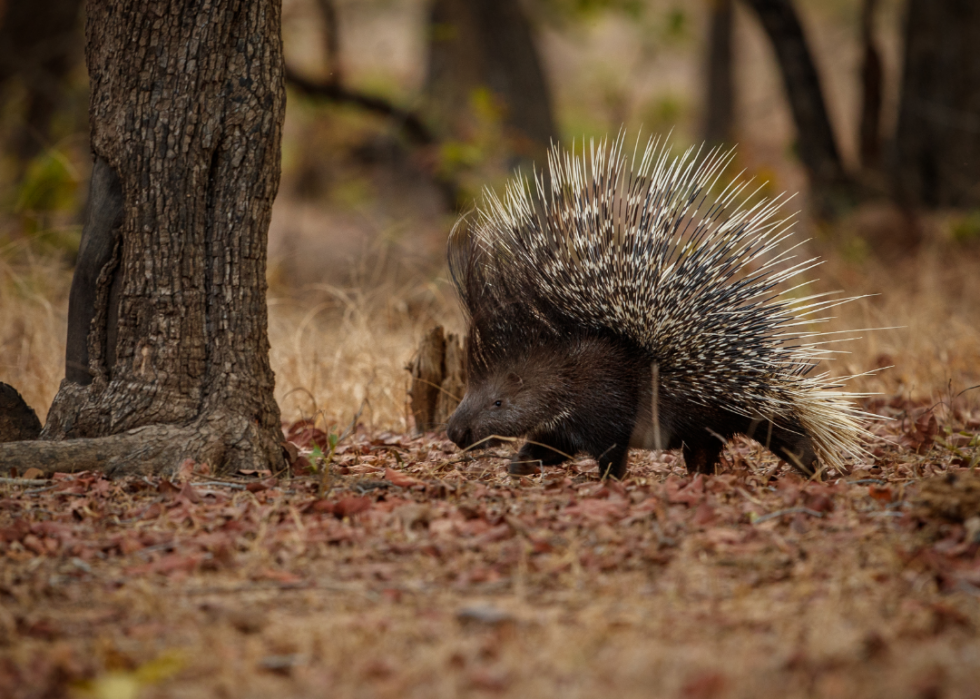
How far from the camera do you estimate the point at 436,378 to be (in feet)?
17.9

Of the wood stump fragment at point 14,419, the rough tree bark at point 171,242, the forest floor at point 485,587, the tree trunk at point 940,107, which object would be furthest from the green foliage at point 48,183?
the tree trunk at point 940,107

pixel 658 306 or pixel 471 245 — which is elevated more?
pixel 471 245

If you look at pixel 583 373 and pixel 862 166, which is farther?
pixel 862 166

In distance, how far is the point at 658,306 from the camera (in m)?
4.24

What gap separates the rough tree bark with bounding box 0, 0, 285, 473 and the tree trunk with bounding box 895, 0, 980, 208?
982 cm

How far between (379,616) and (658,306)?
2262 mm

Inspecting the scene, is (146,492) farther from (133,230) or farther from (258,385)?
(133,230)

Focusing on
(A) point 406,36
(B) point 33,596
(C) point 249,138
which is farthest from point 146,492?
(A) point 406,36

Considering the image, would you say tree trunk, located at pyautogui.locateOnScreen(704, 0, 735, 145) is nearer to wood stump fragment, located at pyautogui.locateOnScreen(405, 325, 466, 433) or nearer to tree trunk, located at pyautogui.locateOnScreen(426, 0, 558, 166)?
tree trunk, located at pyautogui.locateOnScreen(426, 0, 558, 166)

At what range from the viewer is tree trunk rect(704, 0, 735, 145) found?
750 inches

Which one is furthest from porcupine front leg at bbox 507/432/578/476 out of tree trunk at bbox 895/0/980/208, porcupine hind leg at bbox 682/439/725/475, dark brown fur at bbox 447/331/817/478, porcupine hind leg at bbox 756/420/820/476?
tree trunk at bbox 895/0/980/208

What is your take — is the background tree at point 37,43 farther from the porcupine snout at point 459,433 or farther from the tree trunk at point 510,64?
the porcupine snout at point 459,433

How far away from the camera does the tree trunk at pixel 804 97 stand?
1101 centimetres

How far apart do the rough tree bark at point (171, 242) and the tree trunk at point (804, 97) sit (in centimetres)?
866
